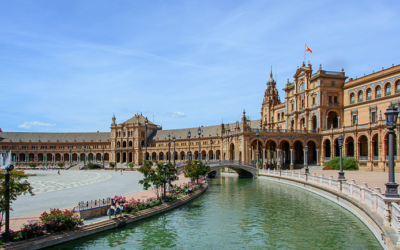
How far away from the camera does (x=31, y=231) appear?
1420 centimetres

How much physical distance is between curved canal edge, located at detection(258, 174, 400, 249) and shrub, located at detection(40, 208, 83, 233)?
540 inches

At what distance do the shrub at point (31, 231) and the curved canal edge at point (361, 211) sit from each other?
14319 mm

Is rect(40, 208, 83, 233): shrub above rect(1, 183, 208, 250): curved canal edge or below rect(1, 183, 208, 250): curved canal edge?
above

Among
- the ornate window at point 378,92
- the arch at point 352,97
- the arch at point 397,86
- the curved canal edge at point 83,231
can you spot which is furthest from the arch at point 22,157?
the arch at point 397,86

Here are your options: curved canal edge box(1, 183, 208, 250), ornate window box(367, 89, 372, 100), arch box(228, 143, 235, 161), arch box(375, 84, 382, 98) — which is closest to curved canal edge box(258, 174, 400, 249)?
curved canal edge box(1, 183, 208, 250)

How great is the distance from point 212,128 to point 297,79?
4507 cm

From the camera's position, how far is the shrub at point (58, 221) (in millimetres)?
14922

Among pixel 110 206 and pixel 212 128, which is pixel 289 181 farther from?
pixel 212 128

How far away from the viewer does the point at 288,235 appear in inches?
696

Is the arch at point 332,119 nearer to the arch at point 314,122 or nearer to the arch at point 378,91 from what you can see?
the arch at point 314,122

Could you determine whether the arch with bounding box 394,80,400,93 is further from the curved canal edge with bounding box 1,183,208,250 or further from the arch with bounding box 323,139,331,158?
the curved canal edge with bounding box 1,183,208,250

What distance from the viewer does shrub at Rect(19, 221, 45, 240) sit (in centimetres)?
1387

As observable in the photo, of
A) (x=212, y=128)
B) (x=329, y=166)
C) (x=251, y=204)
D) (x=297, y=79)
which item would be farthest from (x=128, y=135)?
(x=251, y=204)

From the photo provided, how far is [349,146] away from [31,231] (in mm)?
60612
